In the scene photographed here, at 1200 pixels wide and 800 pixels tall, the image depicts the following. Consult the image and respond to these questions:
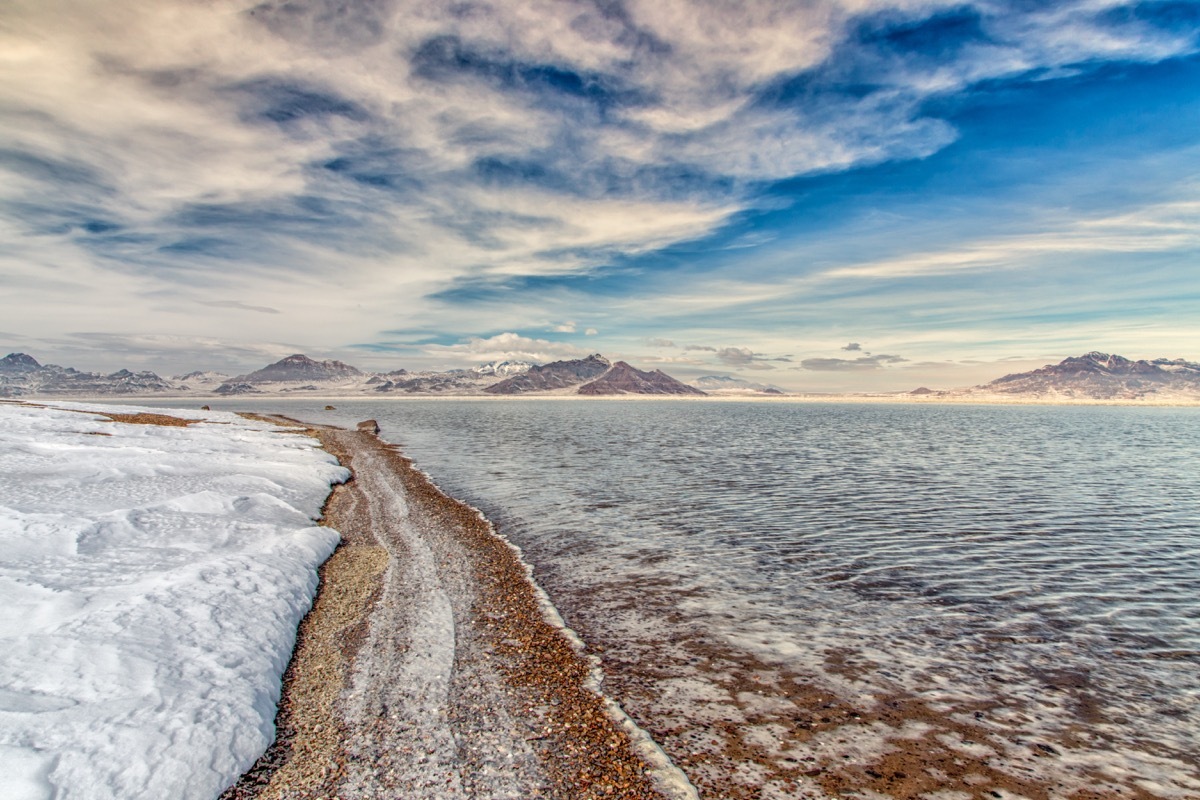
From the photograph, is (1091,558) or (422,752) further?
(1091,558)

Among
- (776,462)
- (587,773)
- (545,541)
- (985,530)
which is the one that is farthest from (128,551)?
(776,462)

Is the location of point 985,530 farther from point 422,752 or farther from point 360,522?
point 360,522

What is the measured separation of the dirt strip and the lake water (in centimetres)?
103

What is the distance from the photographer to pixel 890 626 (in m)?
12.9

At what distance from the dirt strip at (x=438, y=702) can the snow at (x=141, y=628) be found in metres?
0.62

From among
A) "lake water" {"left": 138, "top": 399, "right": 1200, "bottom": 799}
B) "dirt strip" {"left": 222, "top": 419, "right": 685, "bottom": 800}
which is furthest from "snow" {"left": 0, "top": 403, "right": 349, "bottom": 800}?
"lake water" {"left": 138, "top": 399, "right": 1200, "bottom": 799}

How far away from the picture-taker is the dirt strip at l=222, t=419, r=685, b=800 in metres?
7.20

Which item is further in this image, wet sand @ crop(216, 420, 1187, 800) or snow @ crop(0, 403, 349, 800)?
wet sand @ crop(216, 420, 1187, 800)

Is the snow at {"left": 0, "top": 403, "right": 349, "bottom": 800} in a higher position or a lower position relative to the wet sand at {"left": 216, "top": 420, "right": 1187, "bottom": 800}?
higher

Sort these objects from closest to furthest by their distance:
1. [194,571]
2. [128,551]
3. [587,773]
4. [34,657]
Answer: [587,773] < [34,657] < [194,571] < [128,551]

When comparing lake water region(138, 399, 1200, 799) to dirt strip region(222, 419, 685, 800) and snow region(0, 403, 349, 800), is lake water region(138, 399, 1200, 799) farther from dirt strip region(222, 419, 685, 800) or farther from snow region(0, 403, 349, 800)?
snow region(0, 403, 349, 800)

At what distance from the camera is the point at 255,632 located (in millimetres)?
11133

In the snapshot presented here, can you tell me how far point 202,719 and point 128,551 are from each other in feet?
32.5

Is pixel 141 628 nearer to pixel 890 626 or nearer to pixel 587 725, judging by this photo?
pixel 587 725
